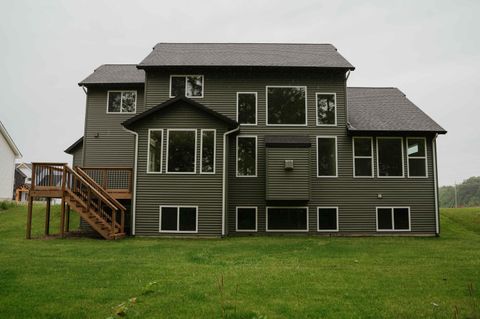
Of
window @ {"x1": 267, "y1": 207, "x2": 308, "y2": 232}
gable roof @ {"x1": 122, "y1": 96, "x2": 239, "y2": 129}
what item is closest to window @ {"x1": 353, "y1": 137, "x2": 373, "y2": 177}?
window @ {"x1": 267, "y1": 207, "x2": 308, "y2": 232}

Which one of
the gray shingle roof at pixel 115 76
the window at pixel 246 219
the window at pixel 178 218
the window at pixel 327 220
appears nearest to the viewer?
the window at pixel 178 218

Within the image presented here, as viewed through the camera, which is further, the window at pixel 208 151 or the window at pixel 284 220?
the window at pixel 284 220

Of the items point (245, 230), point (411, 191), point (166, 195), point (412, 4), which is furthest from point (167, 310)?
point (412, 4)

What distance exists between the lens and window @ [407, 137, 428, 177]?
56.5ft

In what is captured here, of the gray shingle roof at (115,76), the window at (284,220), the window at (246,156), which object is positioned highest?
the gray shingle roof at (115,76)

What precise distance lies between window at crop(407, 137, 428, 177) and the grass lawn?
5.69 meters

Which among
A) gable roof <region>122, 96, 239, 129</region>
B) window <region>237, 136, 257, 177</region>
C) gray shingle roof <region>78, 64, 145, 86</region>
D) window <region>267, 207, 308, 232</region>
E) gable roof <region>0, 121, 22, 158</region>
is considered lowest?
window <region>267, 207, 308, 232</region>

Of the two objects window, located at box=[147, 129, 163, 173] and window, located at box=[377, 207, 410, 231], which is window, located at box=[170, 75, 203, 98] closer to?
window, located at box=[147, 129, 163, 173]

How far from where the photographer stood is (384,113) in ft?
60.4

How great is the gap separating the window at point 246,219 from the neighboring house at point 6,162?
23394 millimetres

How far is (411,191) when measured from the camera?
17094 millimetres

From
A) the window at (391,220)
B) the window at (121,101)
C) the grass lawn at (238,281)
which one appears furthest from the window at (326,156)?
the window at (121,101)

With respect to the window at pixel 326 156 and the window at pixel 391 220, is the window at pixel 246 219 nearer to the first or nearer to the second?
the window at pixel 326 156

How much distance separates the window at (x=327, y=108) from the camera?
57.0 feet
